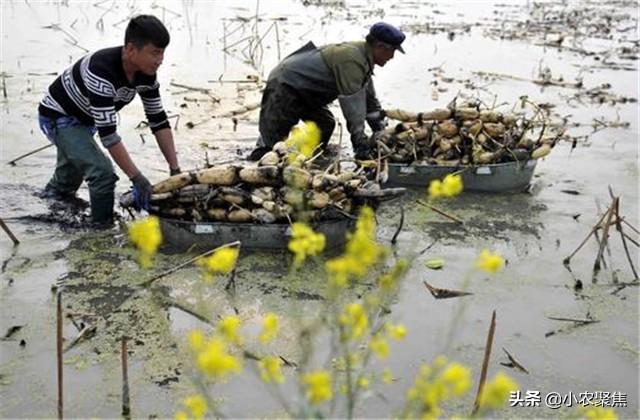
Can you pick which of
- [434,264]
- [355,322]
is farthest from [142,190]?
[355,322]

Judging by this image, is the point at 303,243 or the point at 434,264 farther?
the point at 434,264

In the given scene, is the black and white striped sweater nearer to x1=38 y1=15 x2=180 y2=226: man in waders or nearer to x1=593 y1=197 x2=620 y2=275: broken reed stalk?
x1=38 y1=15 x2=180 y2=226: man in waders

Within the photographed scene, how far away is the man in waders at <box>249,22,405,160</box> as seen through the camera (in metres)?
5.99

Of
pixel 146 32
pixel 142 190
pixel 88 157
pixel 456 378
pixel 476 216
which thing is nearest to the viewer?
pixel 456 378

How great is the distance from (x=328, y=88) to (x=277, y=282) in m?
2.47

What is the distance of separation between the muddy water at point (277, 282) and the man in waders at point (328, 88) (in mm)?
709

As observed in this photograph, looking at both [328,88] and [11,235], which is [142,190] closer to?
[11,235]

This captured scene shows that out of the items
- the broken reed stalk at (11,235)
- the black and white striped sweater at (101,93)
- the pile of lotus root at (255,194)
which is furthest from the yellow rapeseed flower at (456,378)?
the broken reed stalk at (11,235)

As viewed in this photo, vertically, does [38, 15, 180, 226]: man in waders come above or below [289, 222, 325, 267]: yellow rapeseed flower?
below

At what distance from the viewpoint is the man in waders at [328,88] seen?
19.7 feet

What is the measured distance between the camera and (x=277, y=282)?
4445mm

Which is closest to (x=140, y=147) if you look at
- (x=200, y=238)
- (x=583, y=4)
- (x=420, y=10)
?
(x=200, y=238)

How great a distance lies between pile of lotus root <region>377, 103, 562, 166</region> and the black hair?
2235 millimetres

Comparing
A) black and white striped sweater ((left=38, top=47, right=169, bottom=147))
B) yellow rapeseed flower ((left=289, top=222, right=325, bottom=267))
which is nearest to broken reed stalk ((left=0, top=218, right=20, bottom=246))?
black and white striped sweater ((left=38, top=47, right=169, bottom=147))
